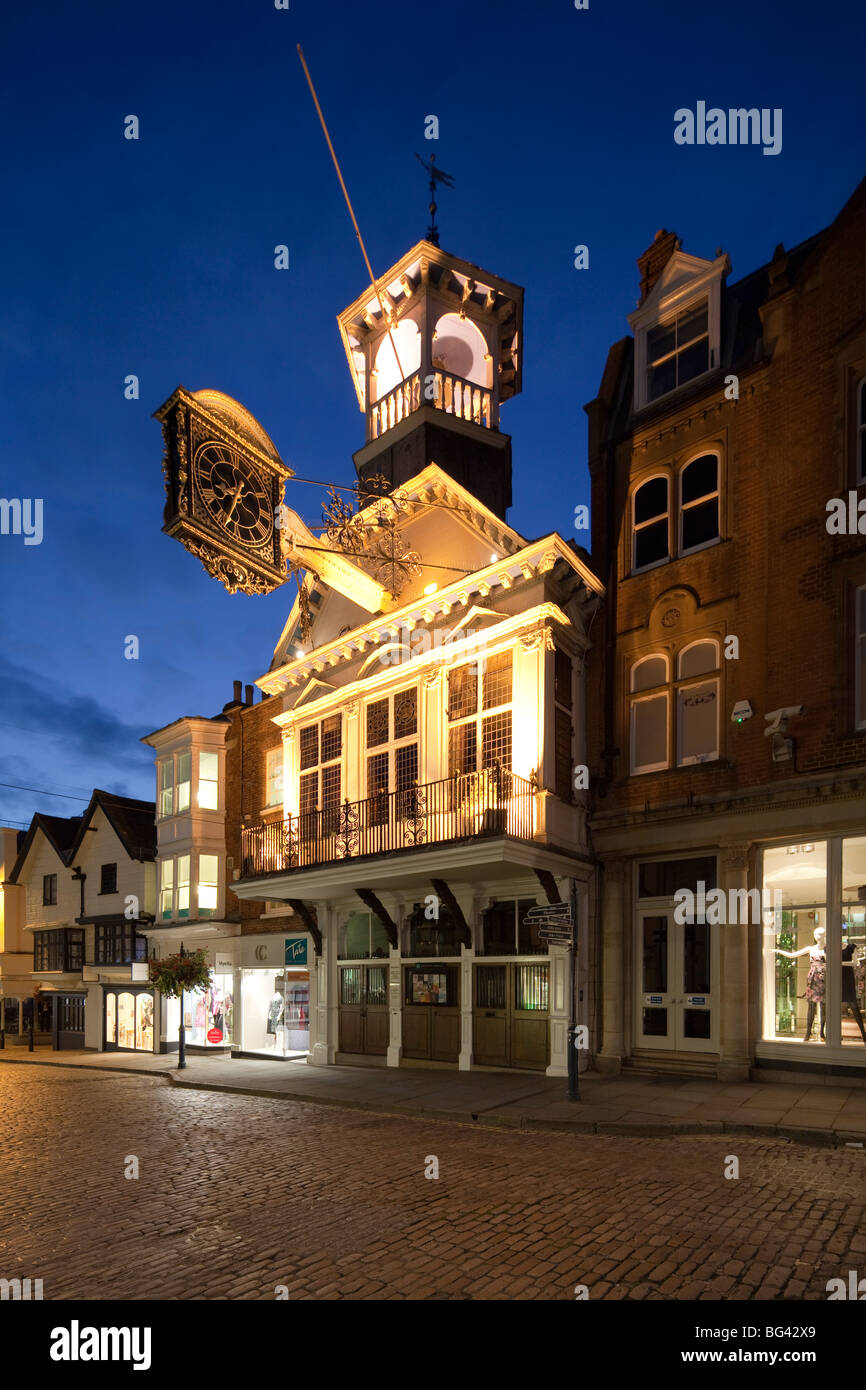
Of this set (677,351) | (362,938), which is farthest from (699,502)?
(362,938)

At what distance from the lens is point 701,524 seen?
608 inches

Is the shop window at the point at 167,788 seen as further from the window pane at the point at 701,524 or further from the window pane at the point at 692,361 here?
the window pane at the point at 692,361

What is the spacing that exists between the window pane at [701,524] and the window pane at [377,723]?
22.3 ft

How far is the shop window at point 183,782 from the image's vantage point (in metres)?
27.0

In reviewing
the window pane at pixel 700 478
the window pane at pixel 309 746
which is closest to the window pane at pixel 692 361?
the window pane at pixel 700 478

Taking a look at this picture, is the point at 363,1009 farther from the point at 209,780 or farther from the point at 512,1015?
the point at 209,780

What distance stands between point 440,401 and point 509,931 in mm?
11953

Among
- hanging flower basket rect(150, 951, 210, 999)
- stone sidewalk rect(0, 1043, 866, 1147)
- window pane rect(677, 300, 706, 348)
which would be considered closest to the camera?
stone sidewalk rect(0, 1043, 866, 1147)

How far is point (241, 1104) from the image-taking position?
14945mm

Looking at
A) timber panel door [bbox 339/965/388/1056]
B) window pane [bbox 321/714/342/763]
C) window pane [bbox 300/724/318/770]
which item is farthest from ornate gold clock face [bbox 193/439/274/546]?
timber panel door [bbox 339/965/388/1056]

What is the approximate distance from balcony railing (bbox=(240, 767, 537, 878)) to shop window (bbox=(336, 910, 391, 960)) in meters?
1.74

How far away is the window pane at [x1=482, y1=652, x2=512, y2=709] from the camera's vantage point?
1606cm

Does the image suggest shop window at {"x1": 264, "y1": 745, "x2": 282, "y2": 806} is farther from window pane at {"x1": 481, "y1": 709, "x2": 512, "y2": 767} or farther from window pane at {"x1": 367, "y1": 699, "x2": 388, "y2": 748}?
window pane at {"x1": 481, "y1": 709, "x2": 512, "y2": 767}

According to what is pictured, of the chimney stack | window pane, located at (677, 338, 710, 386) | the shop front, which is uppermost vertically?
the chimney stack
